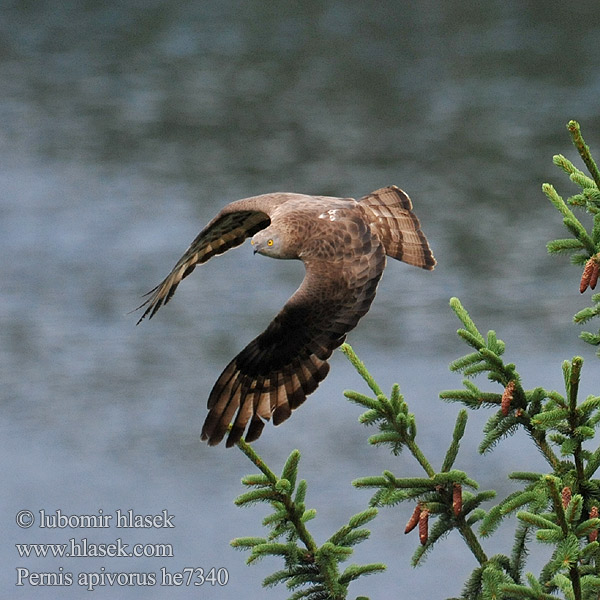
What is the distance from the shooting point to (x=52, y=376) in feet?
56.7

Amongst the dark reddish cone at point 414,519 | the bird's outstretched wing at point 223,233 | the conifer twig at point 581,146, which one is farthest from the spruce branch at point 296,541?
the bird's outstretched wing at point 223,233

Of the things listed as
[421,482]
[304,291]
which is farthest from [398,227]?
[421,482]

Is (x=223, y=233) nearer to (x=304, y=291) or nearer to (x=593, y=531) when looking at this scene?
(x=304, y=291)

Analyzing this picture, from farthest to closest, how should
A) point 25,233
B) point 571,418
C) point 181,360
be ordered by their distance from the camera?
point 25,233
point 181,360
point 571,418

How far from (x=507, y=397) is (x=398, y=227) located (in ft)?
8.72

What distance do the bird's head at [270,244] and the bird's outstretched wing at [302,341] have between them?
0.12m

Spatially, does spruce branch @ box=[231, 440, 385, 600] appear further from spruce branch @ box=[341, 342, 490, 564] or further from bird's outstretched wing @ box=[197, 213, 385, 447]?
bird's outstretched wing @ box=[197, 213, 385, 447]

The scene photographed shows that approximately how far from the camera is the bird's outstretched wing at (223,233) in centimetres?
666

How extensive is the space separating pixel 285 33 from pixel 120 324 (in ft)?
32.6

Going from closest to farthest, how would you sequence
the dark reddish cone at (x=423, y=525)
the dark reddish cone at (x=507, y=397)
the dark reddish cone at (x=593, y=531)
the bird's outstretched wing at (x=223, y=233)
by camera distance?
the dark reddish cone at (x=593, y=531), the dark reddish cone at (x=507, y=397), the dark reddish cone at (x=423, y=525), the bird's outstretched wing at (x=223, y=233)

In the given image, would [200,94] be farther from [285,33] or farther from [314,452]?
[314,452]

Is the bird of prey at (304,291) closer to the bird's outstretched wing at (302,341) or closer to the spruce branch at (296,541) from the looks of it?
the bird's outstretched wing at (302,341)

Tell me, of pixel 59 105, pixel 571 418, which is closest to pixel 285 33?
pixel 59 105

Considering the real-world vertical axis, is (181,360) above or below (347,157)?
below
